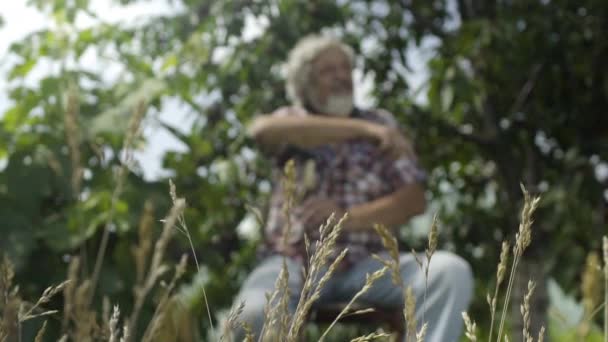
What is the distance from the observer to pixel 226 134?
12.4ft

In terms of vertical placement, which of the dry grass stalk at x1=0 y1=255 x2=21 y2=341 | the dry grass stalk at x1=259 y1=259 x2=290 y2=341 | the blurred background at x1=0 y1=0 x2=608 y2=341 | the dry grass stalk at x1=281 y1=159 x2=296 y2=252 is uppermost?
the dry grass stalk at x1=0 y1=255 x2=21 y2=341

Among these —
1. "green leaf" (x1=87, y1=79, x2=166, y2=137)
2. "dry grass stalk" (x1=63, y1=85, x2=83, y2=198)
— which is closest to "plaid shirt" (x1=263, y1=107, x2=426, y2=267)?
"green leaf" (x1=87, y1=79, x2=166, y2=137)

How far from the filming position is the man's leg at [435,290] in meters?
2.15

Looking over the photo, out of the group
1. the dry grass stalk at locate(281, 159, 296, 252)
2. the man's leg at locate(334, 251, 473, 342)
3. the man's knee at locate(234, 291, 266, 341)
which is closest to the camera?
the dry grass stalk at locate(281, 159, 296, 252)

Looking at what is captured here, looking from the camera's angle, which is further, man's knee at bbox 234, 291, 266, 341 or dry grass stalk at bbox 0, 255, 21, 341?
man's knee at bbox 234, 291, 266, 341

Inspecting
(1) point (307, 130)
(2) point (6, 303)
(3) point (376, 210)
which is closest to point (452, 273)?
(3) point (376, 210)

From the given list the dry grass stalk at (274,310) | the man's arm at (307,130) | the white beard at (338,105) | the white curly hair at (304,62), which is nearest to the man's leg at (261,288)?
the man's arm at (307,130)

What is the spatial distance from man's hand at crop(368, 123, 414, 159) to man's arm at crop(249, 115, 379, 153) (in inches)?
0.8

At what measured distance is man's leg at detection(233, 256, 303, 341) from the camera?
2.27 m

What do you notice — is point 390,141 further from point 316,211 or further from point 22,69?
point 22,69

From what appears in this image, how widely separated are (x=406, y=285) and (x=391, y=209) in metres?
0.30

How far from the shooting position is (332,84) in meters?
2.78

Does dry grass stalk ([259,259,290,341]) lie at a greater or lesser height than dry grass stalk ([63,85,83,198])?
lesser

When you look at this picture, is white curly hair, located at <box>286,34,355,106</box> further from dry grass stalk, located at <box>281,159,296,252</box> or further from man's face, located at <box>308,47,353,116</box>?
dry grass stalk, located at <box>281,159,296,252</box>
